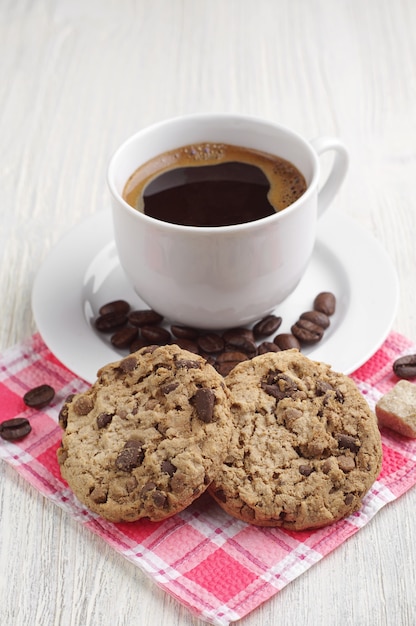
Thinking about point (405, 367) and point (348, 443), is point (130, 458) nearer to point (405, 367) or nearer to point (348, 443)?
point (348, 443)

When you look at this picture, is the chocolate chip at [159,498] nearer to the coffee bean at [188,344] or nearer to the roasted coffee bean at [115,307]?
the coffee bean at [188,344]

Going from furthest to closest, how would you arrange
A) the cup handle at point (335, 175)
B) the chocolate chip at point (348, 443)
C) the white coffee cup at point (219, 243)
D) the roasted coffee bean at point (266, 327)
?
1. the cup handle at point (335, 175)
2. the roasted coffee bean at point (266, 327)
3. the white coffee cup at point (219, 243)
4. the chocolate chip at point (348, 443)

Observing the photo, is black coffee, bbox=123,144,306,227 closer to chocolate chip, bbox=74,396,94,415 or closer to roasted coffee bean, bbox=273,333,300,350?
roasted coffee bean, bbox=273,333,300,350

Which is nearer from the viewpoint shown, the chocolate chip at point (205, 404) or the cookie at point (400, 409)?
the chocolate chip at point (205, 404)

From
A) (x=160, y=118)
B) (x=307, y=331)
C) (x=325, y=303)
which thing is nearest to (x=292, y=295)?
(x=325, y=303)

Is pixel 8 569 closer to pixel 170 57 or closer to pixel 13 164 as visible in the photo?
pixel 13 164

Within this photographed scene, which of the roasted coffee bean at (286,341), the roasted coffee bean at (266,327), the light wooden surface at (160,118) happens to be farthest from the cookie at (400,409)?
the roasted coffee bean at (266,327)

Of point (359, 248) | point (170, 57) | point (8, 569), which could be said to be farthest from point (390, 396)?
point (170, 57)

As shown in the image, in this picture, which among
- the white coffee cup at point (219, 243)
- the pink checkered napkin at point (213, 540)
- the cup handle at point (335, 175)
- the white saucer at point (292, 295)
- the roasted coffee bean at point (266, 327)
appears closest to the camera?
the pink checkered napkin at point (213, 540)
